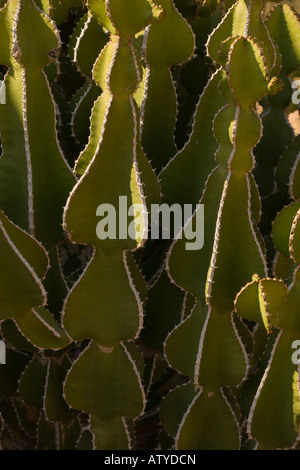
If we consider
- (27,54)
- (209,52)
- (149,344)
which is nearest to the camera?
(27,54)

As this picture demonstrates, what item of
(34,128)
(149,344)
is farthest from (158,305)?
(34,128)

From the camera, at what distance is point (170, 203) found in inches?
48.9

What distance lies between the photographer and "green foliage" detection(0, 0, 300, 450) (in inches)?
40.7

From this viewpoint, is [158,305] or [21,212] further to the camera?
[158,305]

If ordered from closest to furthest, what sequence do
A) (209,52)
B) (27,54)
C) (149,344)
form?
1. (27,54)
2. (209,52)
3. (149,344)

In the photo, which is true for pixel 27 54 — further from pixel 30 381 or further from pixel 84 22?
pixel 30 381

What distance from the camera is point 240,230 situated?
111cm

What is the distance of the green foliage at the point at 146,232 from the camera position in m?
1.03

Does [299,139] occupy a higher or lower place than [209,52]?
lower

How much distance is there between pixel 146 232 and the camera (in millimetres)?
1030

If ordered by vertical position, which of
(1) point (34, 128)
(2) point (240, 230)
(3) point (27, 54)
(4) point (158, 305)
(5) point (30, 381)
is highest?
(3) point (27, 54)

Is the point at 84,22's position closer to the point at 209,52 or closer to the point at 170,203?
the point at 209,52

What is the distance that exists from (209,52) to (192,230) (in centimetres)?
35

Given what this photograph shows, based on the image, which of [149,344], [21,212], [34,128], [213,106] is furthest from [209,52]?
[149,344]
